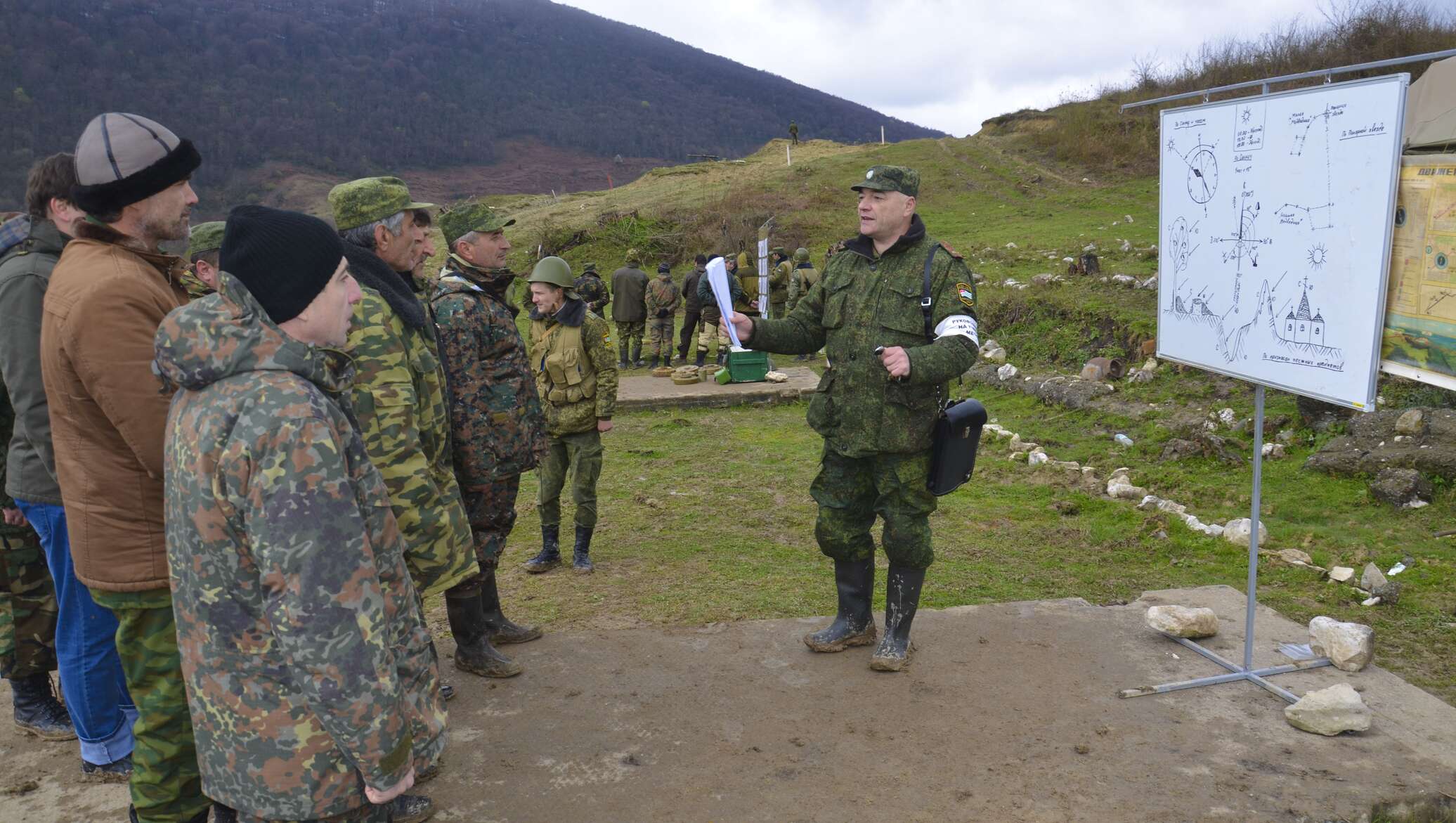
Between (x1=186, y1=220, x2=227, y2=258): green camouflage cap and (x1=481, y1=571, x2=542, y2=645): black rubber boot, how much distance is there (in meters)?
1.77

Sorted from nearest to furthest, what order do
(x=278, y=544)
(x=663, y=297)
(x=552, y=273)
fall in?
1. (x=278, y=544)
2. (x=552, y=273)
3. (x=663, y=297)

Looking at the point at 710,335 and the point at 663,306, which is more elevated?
the point at 663,306

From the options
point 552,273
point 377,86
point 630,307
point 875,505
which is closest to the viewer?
point 875,505

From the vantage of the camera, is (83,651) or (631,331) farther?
(631,331)

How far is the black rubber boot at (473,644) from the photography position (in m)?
3.85

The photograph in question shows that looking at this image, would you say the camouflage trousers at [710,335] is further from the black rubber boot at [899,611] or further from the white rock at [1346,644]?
the white rock at [1346,644]

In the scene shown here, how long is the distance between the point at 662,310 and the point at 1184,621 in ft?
37.1

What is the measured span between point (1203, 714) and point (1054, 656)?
61 cm

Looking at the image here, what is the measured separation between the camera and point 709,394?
11.4 meters

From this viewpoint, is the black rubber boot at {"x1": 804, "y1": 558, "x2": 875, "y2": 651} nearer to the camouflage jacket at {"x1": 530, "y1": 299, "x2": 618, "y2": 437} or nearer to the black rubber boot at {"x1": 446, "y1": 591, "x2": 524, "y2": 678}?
the black rubber boot at {"x1": 446, "y1": 591, "x2": 524, "y2": 678}

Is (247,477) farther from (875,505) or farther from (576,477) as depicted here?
(576,477)

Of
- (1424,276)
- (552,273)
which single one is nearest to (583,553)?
(552,273)

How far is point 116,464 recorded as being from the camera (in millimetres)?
2400

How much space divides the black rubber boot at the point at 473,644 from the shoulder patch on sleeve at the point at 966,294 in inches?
90.2
